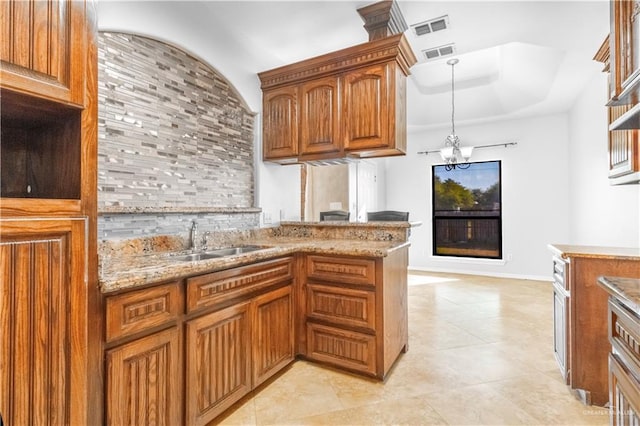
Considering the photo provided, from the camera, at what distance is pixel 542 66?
364 centimetres

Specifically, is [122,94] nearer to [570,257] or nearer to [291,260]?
[291,260]

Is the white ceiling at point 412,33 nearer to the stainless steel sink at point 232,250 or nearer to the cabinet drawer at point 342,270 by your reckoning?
the stainless steel sink at point 232,250

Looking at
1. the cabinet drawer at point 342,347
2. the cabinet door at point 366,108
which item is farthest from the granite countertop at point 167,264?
the cabinet door at point 366,108

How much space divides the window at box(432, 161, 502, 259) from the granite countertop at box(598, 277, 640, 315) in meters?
4.97

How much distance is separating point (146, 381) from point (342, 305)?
1267 mm

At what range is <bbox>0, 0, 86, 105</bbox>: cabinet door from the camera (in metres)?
0.97

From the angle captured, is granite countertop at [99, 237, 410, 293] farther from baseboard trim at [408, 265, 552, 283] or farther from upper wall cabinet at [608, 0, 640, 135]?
baseboard trim at [408, 265, 552, 283]

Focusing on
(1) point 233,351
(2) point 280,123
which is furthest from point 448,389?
(2) point 280,123

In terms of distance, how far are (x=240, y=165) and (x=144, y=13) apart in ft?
4.04

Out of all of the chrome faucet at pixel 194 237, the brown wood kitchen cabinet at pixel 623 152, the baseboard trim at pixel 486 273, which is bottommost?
the baseboard trim at pixel 486 273

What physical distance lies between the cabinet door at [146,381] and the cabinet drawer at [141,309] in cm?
6

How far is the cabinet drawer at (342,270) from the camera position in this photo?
213cm

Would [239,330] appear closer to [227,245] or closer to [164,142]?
[227,245]

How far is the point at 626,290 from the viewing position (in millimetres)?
1058
